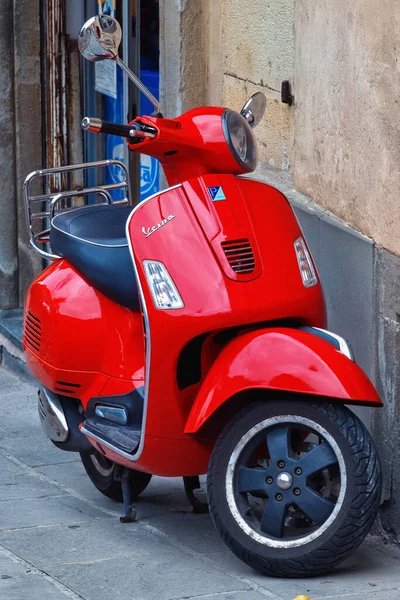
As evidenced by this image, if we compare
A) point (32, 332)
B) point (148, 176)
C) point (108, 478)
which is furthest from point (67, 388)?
point (148, 176)

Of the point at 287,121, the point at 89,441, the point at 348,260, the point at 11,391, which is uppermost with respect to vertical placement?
the point at 287,121

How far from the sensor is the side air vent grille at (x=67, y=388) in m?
4.97

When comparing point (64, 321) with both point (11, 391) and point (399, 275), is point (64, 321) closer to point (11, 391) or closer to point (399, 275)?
point (399, 275)

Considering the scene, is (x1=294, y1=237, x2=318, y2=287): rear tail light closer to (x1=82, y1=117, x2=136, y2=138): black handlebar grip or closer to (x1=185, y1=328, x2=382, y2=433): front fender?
(x1=185, y1=328, x2=382, y2=433): front fender

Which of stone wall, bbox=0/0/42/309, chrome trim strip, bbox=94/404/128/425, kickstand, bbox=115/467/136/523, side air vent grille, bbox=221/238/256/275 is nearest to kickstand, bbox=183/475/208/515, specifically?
kickstand, bbox=115/467/136/523

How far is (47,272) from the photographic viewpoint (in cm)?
514

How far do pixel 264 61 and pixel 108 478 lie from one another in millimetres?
2000

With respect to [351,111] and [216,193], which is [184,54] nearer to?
[351,111]

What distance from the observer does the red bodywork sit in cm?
422

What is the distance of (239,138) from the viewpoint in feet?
14.8

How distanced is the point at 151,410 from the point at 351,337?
94 cm

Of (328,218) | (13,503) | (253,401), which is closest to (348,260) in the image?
(328,218)

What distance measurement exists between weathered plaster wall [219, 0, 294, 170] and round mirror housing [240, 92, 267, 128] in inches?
37.7

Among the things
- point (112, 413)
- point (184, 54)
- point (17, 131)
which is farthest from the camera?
point (17, 131)
